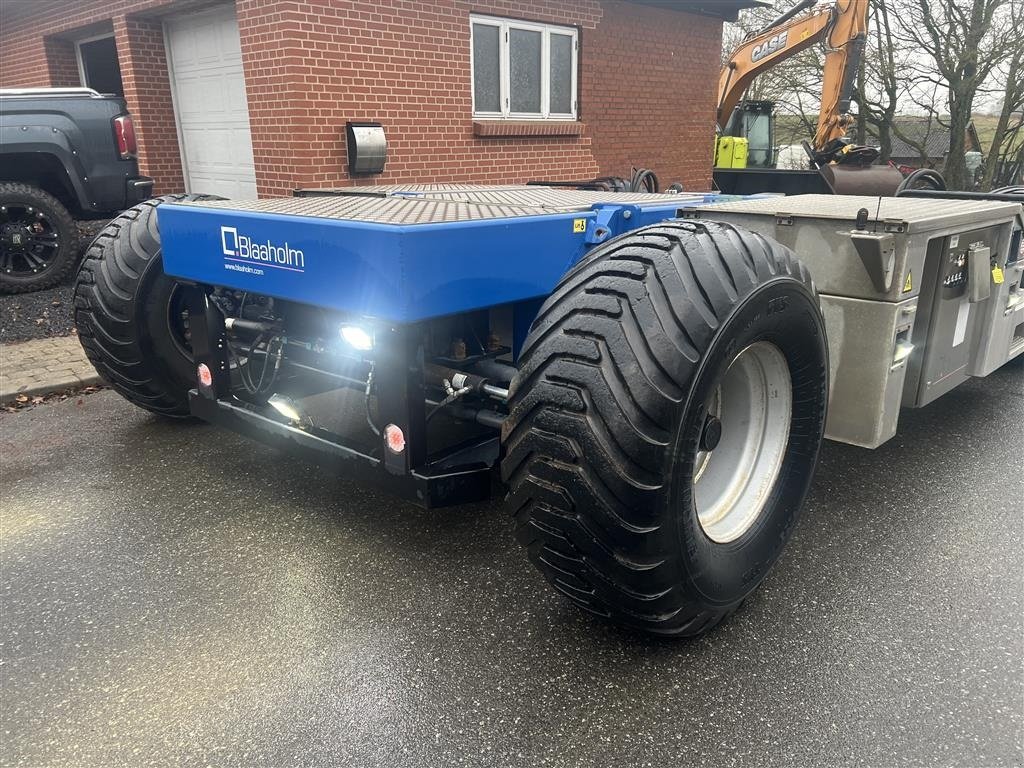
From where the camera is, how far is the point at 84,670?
254 cm

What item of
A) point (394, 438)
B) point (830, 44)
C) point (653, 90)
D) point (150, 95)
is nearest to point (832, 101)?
point (830, 44)

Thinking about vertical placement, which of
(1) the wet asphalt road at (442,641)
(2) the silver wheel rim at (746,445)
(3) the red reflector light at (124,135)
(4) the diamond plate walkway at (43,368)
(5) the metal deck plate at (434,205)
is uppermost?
(3) the red reflector light at (124,135)

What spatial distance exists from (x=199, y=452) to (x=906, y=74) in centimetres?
2126

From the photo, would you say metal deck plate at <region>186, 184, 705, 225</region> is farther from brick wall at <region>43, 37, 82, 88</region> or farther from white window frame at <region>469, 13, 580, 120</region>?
brick wall at <region>43, 37, 82, 88</region>

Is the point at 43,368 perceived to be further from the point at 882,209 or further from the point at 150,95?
the point at 882,209

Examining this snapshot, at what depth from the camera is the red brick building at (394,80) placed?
7.70 meters

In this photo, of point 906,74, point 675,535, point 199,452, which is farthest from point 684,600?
point 906,74

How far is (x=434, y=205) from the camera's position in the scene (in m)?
3.34

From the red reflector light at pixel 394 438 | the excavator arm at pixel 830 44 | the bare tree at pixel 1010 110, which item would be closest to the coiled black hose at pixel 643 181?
the red reflector light at pixel 394 438

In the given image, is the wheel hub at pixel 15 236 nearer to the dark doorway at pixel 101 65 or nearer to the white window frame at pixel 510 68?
the white window frame at pixel 510 68

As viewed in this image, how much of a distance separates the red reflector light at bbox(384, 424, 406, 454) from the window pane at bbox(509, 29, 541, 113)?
7.71 meters

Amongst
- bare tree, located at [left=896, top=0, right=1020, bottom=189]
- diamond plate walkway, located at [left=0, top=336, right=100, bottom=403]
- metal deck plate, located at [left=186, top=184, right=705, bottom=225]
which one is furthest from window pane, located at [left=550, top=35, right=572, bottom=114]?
bare tree, located at [left=896, top=0, right=1020, bottom=189]

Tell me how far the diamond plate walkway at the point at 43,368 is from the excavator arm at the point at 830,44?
356 inches

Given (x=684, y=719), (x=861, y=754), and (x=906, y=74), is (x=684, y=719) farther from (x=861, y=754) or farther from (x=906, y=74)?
(x=906, y=74)
